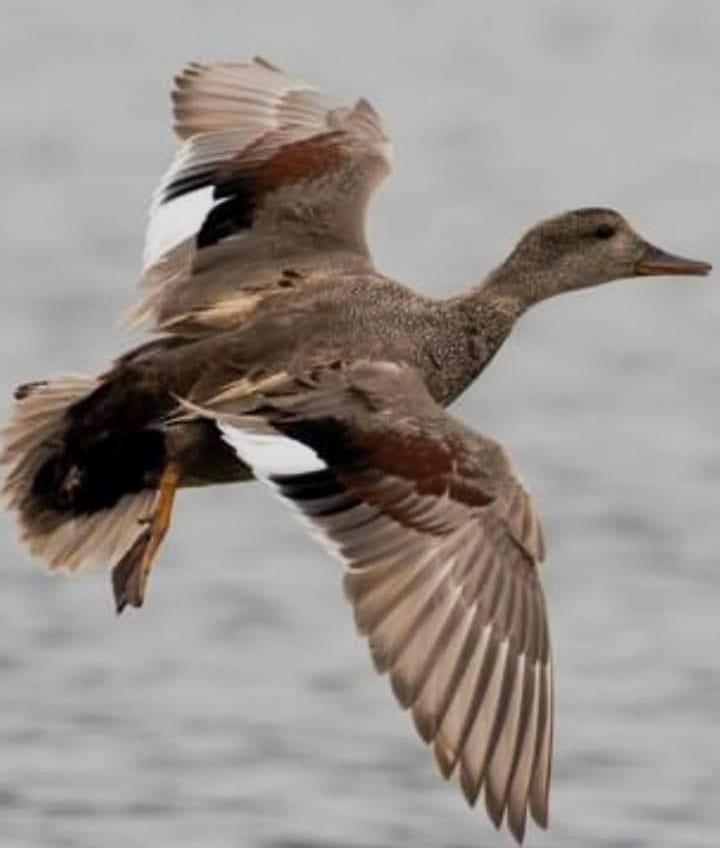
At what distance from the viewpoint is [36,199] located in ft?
46.3

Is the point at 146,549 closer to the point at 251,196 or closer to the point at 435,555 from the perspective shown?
the point at 435,555

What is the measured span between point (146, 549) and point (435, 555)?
1.00 m

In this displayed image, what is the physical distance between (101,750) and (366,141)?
1693 millimetres

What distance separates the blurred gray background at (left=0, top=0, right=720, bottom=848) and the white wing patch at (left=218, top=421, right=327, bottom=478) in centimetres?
159

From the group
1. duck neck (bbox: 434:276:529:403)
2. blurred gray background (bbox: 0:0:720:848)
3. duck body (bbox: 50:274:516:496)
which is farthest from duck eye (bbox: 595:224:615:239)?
blurred gray background (bbox: 0:0:720:848)

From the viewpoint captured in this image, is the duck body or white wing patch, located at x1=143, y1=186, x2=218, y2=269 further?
white wing patch, located at x1=143, y1=186, x2=218, y2=269

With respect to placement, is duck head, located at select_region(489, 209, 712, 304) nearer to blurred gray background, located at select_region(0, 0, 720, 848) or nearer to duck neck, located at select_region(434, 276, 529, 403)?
duck neck, located at select_region(434, 276, 529, 403)

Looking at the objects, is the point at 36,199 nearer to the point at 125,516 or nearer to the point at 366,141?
the point at 366,141

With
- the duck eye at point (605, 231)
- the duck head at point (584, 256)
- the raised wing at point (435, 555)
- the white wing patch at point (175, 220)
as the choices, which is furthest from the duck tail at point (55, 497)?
the duck eye at point (605, 231)

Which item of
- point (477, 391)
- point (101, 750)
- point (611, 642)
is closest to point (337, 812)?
point (101, 750)

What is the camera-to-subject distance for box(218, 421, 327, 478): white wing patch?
7.99m

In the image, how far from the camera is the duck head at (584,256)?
381 inches

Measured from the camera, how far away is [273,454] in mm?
8023

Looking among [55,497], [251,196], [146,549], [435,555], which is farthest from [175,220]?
[435,555]
